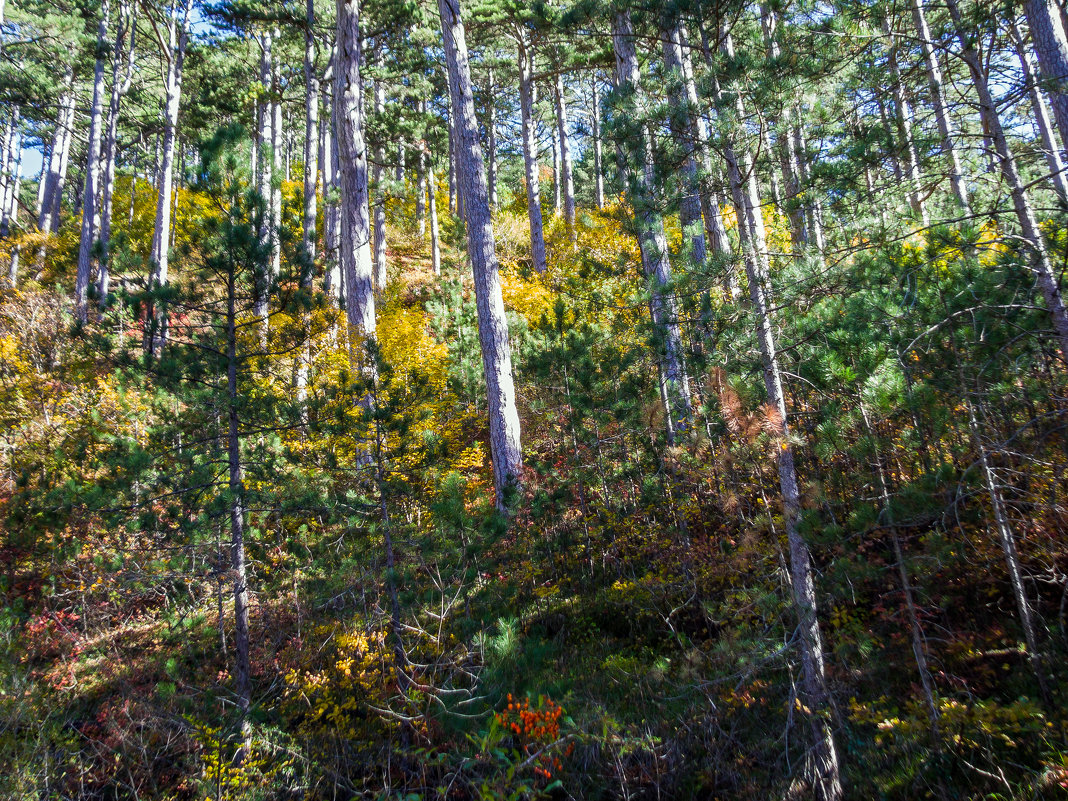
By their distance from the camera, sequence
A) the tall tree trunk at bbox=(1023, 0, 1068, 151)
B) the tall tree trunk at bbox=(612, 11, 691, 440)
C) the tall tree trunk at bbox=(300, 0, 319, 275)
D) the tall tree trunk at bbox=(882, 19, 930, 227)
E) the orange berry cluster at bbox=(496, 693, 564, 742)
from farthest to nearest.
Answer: the tall tree trunk at bbox=(300, 0, 319, 275)
the orange berry cluster at bbox=(496, 693, 564, 742)
the tall tree trunk at bbox=(612, 11, 691, 440)
the tall tree trunk at bbox=(1023, 0, 1068, 151)
the tall tree trunk at bbox=(882, 19, 930, 227)

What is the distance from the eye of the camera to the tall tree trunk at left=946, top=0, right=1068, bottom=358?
355cm

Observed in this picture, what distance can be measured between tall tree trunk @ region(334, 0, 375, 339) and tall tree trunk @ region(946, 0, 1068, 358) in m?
7.90

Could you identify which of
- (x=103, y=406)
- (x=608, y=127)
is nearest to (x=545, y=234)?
(x=103, y=406)

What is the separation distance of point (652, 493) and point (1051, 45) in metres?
5.40

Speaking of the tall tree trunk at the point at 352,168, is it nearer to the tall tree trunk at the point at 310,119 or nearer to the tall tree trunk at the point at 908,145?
the tall tree trunk at the point at 310,119

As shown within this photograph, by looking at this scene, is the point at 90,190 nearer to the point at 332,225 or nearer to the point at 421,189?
the point at 332,225

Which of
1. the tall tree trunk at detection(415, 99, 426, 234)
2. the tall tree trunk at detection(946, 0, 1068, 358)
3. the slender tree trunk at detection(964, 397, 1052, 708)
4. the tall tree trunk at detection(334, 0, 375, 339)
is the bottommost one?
the slender tree trunk at detection(964, 397, 1052, 708)

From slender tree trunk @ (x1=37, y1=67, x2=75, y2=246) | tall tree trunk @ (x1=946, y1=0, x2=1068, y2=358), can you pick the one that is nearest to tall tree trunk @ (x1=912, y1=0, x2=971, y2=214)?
tall tree trunk @ (x1=946, y1=0, x2=1068, y2=358)

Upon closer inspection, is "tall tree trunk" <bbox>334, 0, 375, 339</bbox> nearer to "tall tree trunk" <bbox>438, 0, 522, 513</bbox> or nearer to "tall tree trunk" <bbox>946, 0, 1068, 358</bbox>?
"tall tree trunk" <bbox>438, 0, 522, 513</bbox>

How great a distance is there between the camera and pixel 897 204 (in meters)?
4.55

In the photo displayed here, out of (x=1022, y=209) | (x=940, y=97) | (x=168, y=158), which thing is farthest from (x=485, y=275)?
(x=168, y=158)

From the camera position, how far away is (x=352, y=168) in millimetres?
9578

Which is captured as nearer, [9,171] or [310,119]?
[310,119]

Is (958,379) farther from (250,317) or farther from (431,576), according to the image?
(250,317)
